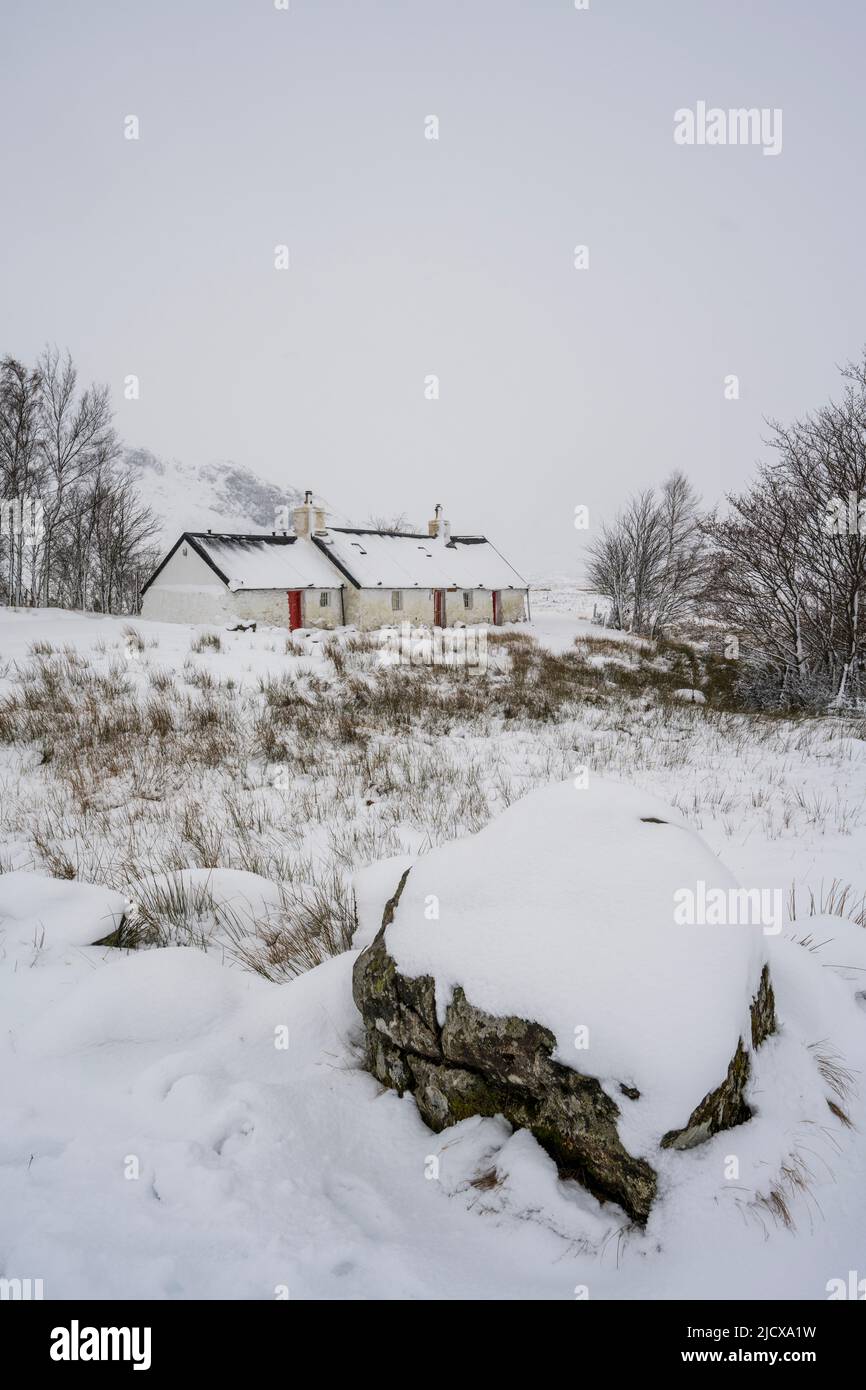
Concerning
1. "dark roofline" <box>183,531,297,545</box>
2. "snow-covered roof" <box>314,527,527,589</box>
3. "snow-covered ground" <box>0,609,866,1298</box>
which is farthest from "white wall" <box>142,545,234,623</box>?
"snow-covered ground" <box>0,609,866,1298</box>

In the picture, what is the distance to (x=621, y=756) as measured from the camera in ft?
23.8

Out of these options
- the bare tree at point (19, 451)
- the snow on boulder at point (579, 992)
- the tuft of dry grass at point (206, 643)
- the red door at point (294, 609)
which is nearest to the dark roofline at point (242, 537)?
the red door at point (294, 609)

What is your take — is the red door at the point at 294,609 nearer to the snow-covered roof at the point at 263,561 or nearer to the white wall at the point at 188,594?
the snow-covered roof at the point at 263,561

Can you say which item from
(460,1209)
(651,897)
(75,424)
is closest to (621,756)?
(651,897)

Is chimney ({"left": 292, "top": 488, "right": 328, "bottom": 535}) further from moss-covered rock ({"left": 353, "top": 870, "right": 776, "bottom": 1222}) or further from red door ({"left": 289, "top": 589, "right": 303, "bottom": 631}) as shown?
moss-covered rock ({"left": 353, "top": 870, "right": 776, "bottom": 1222})

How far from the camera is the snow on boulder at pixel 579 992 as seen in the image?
1575mm

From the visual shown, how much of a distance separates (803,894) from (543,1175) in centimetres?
295

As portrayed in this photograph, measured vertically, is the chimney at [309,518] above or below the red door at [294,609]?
above

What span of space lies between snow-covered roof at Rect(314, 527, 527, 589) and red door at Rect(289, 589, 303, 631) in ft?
10.8

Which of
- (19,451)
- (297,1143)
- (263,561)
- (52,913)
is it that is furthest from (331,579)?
(297,1143)

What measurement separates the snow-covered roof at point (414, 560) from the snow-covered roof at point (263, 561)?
36.2 inches

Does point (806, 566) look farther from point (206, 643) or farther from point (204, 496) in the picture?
point (204, 496)

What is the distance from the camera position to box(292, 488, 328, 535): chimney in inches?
1235
